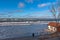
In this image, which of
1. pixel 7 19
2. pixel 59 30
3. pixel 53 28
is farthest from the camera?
pixel 7 19

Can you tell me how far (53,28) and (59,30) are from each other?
15.3ft

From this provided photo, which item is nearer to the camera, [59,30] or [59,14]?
[59,30]

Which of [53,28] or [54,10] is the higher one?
[54,10]

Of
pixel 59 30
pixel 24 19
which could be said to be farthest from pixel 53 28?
pixel 24 19

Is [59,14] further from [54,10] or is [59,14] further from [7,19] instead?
[7,19]

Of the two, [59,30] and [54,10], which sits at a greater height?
[54,10]

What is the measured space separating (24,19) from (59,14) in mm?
86470

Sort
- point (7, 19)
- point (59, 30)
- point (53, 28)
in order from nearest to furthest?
point (59, 30) → point (53, 28) → point (7, 19)

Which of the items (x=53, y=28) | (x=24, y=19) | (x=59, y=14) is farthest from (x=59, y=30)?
(x=24, y=19)

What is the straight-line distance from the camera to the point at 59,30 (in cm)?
4288

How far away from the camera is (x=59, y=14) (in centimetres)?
4881

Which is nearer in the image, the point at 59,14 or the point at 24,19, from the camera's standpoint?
the point at 59,14

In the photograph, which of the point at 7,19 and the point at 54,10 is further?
the point at 7,19

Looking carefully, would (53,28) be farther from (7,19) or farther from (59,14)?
(7,19)
